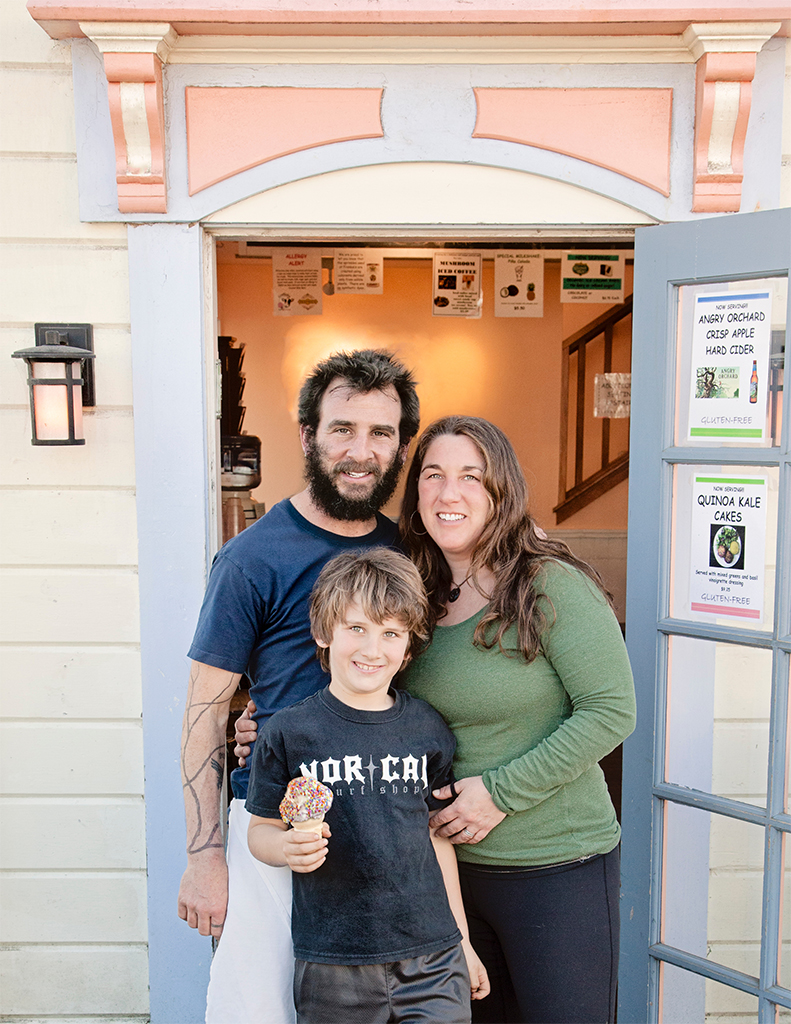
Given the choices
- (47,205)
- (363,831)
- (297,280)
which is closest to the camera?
(363,831)

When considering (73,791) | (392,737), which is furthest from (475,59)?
(73,791)

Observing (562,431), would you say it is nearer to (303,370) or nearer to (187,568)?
(303,370)

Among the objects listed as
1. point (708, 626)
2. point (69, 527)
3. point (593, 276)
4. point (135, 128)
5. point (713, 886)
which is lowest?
point (713, 886)

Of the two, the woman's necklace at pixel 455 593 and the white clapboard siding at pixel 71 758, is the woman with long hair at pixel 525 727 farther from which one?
the white clapboard siding at pixel 71 758

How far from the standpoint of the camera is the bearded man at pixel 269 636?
192 cm

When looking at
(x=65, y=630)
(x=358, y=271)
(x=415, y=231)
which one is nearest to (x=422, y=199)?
(x=415, y=231)

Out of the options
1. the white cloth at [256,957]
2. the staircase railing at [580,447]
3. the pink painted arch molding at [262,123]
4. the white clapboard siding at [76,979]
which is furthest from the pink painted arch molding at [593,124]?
the staircase railing at [580,447]

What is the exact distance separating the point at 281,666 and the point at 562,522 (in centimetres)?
618

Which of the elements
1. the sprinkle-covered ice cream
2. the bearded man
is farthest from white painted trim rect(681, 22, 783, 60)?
the sprinkle-covered ice cream

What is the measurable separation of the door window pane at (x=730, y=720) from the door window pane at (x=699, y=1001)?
22.7 inches

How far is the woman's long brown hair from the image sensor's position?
1.84 meters

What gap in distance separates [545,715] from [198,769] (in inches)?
33.9

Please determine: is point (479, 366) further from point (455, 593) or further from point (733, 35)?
point (455, 593)

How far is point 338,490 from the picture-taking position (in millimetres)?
2020
